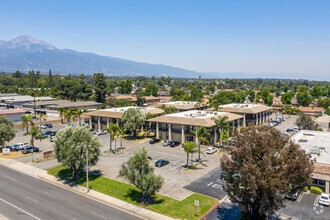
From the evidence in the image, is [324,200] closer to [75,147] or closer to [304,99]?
[75,147]

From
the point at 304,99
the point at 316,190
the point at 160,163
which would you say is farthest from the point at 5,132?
the point at 304,99

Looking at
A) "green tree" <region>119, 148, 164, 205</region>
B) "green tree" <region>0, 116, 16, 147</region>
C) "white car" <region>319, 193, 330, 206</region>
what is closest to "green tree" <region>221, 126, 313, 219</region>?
"green tree" <region>119, 148, 164, 205</region>

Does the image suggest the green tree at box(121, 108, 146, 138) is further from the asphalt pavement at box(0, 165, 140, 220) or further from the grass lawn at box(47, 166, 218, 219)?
the asphalt pavement at box(0, 165, 140, 220)

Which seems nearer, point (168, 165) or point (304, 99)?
point (168, 165)

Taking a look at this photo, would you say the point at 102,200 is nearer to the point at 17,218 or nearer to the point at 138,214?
the point at 138,214

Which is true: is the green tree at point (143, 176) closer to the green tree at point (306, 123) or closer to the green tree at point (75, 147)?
the green tree at point (75, 147)
